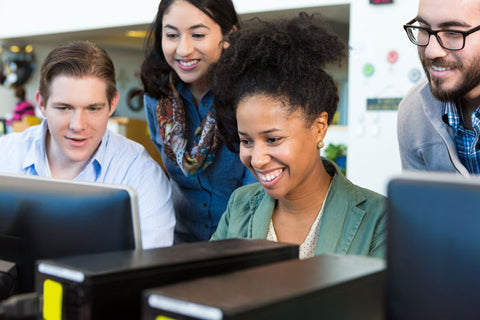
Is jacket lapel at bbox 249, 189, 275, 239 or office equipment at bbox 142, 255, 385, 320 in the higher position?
office equipment at bbox 142, 255, 385, 320

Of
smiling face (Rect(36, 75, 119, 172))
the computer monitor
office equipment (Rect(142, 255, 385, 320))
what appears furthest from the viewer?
smiling face (Rect(36, 75, 119, 172))

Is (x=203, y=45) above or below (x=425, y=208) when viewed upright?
above

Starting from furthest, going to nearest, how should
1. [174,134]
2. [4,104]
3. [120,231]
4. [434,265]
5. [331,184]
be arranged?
[4,104]
[174,134]
[331,184]
[120,231]
[434,265]

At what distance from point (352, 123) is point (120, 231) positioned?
136 inches

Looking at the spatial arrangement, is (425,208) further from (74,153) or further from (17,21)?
(17,21)

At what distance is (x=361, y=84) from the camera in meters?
4.05

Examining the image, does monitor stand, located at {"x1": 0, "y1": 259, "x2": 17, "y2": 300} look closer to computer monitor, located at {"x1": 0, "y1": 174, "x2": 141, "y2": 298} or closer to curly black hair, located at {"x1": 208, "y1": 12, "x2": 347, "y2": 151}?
computer monitor, located at {"x1": 0, "y1": 174, "x2": 141, "y2": 298}

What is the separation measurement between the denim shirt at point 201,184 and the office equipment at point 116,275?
1006 millimetres

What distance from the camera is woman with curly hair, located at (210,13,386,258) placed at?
50.4 inches

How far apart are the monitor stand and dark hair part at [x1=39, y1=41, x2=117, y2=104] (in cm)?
82

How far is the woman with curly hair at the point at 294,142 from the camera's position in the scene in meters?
1.28

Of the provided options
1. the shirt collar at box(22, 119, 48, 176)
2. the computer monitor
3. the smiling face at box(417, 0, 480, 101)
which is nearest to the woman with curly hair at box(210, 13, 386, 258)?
the smiling face at box(417, 0, 480, 101)

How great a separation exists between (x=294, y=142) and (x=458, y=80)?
1.38 ft

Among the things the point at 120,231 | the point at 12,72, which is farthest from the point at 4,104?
the point at 120,231
